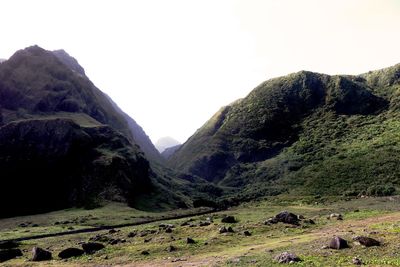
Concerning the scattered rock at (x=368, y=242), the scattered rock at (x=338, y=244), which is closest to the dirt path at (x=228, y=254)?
the scattered rock at (x=338, y=244)

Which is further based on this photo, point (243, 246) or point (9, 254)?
point (9, 254)

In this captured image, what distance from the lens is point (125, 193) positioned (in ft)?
489

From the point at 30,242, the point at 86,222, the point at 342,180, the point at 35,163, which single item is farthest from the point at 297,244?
the point at 35,163

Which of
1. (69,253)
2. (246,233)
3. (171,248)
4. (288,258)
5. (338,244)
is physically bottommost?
(69,253)

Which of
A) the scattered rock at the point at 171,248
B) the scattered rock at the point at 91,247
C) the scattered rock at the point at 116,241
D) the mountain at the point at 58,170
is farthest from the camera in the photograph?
the mountain at the point at 58,170

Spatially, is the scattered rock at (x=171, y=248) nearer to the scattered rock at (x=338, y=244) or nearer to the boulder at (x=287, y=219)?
the boulder at (x=287, y=219)

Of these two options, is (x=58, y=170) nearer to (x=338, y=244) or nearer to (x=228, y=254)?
(x=228, y=254)

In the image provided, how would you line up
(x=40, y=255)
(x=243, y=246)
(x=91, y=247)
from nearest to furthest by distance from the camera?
(x=243, y=246), (x=40, y=255), (x=91, y=247)

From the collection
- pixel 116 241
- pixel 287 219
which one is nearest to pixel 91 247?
pixel 116 241

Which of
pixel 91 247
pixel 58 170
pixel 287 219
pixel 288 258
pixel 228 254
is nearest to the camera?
pixel 288 258

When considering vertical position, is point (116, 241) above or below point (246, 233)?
below

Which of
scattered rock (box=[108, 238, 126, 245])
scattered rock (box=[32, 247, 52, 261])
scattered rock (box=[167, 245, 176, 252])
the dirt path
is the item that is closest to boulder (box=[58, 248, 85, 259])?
scattered rock (box=[32, 247, 52, 261])

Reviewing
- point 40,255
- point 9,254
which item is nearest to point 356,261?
point 40,255

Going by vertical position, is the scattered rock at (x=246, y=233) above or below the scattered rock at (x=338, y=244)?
below
